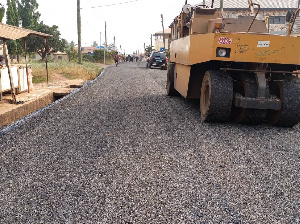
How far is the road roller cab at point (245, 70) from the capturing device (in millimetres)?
5371

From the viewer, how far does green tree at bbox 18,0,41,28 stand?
63.9 meters

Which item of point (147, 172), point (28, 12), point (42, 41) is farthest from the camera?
point (28, 12)

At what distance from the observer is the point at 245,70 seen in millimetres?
5676

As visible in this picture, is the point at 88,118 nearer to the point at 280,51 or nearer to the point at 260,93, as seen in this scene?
the point at 260,93

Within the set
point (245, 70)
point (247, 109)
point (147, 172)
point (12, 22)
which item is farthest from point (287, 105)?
point (12, 22)

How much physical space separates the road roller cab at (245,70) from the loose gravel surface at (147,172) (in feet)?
1.12

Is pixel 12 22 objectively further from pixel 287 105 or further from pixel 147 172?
pixel 147 172

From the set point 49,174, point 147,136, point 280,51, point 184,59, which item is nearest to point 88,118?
point 147,136

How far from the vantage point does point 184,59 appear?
7.02 metres

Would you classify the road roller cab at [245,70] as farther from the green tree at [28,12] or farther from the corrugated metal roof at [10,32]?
the green tree at [28,12]

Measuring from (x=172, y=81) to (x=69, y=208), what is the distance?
7.20 m

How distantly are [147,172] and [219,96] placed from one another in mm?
2703

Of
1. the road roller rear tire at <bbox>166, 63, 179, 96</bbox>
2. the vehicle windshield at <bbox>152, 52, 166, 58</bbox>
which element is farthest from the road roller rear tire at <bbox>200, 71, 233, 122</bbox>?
the vehicle windshield at <bbox>152, 52, 166, 58</bbox>

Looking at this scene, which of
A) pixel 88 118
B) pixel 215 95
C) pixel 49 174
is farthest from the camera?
pixel 88 118
